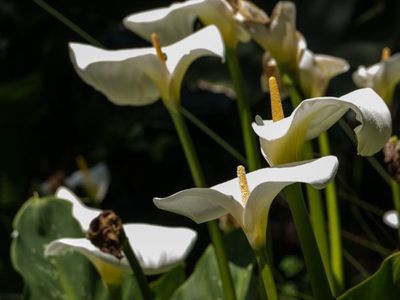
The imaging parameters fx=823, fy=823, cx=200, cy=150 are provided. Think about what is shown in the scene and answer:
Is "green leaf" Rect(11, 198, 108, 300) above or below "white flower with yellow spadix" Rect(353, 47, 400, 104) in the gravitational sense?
below

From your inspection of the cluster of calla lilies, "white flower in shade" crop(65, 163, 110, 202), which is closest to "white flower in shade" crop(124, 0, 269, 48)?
the cluster of calla lilies

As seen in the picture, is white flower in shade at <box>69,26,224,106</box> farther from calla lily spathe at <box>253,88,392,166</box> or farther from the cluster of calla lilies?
calla lily spathe at <box>253,88,392,166</box>

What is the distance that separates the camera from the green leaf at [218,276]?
695mm

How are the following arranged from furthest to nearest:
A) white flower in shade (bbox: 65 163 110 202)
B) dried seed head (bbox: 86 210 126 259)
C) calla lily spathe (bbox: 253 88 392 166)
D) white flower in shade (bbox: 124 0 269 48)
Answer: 1. white flower in shade (bbox: 65 163 110 202)
2. white flower in shade (bbox: 124 0 269 48)
3. dried seed head (bbox: 86 210 126 259)
4. calla lily spathe (bbox: 253 88 392 166)

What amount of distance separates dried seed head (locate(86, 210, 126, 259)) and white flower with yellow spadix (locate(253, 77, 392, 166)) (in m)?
0.12

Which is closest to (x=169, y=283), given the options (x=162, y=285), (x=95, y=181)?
(x=162, y=285)

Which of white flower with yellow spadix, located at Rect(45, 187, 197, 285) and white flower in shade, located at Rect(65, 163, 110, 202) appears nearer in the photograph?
white flower with yellow spadix, located at Rect(45, 187, 197, 285)

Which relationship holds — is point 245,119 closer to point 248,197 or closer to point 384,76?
point 384,76

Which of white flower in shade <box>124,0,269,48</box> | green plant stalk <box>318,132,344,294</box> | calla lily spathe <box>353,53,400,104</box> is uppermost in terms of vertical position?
white flower in shade <box>124,0,269,48</box>

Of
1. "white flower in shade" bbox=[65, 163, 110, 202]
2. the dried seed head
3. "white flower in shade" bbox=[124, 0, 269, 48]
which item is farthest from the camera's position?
"white flower in shade" bbox=[65, 163, 110, 202]

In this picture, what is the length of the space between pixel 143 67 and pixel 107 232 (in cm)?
15

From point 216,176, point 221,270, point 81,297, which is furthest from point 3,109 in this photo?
point 221,270

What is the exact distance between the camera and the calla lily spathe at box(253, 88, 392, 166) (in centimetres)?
43

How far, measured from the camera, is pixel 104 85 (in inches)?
26.4
